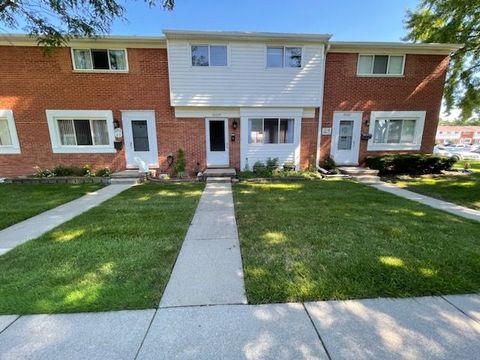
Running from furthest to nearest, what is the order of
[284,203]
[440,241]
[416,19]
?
[416,19], [284,203], [440,241]

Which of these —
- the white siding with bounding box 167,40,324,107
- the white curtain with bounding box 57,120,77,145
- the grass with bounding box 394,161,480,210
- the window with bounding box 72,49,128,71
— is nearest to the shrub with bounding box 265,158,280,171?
the white siding with bounding box 167,40,324,107

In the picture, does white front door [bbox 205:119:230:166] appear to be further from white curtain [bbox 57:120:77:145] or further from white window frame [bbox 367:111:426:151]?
white window frame [bbox 367:111:426:151]

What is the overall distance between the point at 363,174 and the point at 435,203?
3398 mm

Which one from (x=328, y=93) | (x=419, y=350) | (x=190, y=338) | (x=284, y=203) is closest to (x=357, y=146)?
(x=328, y=93)

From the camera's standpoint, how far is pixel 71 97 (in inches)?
356

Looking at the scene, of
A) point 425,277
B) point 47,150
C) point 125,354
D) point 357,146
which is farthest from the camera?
point 357,146

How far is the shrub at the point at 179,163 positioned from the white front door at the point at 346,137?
644cm

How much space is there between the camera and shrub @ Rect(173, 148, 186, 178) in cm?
960

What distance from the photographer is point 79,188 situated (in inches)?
308

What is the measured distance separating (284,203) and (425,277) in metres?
3.41

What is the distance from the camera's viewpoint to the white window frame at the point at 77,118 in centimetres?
916

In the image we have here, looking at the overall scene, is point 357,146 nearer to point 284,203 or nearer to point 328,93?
point 328,93

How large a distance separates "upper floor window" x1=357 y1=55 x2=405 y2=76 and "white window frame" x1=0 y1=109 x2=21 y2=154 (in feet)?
45.9

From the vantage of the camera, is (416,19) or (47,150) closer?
(47,150)
